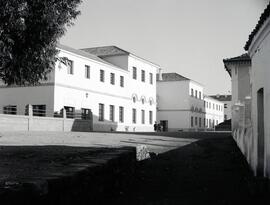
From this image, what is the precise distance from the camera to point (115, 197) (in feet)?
20.3

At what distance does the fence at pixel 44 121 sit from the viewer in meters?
22.1

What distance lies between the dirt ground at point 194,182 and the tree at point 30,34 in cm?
564

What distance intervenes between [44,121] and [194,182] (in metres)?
18.3

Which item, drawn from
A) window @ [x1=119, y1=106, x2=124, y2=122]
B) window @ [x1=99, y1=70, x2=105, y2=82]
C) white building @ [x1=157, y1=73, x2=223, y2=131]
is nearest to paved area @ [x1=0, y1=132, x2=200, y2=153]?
window @ [x1=99, y1=70, x2=105, y2=82]

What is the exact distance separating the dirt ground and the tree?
5.64 m

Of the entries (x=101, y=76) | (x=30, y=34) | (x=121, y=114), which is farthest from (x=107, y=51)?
(x=30, y=34)

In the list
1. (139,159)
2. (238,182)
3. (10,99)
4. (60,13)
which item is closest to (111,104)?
(10,99)

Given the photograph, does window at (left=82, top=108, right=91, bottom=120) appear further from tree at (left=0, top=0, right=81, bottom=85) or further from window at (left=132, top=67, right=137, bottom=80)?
tree at (left=0, top=0, right=81, bottom=85)

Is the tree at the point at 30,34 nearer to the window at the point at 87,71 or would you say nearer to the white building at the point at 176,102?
the window at the point at 87,71

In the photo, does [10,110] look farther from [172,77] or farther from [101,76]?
[172,77]

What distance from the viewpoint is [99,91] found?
33906 mm

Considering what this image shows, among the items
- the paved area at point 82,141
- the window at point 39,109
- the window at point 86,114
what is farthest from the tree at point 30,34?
the window at point 86,114

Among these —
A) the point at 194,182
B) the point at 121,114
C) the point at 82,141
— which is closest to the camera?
the point at 194,182

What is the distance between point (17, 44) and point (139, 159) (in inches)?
237
